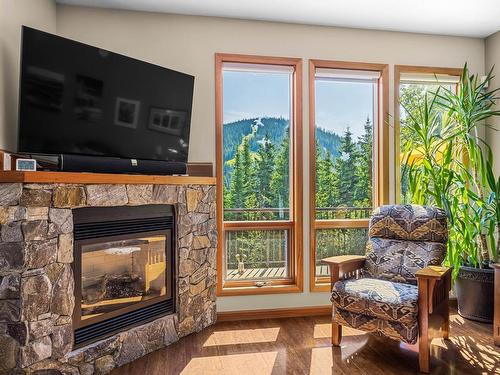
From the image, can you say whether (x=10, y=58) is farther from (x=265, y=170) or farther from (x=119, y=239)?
(x=265, y=170)

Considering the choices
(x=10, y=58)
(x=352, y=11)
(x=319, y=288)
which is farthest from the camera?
(x=319, y=288)

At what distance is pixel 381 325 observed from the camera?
2689 mm

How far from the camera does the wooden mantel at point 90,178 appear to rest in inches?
82.7

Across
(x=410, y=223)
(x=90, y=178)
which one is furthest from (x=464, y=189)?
(x=90, y=178)

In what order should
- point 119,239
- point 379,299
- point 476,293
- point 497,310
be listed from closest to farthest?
point 379,299 < point 119,239 < point 497,310 < point 476,293

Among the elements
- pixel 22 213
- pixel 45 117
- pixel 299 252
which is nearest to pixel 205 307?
pixel 299 252

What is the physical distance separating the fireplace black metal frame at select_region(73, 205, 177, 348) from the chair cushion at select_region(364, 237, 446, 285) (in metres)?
1.66

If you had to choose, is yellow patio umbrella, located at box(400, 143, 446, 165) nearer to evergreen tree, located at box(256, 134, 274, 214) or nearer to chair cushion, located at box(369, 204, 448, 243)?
chair cushion, located at box(369, 204, 448, 243)

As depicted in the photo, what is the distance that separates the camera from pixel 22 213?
2.13 meters

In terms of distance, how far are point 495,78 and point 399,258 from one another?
88.3 inches

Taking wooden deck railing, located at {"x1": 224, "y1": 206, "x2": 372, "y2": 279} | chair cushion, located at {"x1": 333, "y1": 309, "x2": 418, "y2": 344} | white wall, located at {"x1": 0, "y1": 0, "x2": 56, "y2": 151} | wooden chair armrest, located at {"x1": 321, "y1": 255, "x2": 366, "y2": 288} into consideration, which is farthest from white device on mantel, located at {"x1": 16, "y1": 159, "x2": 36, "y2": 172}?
chair cushion, located at {"x1": 333, "y1": 309, "x2": 418, "y2": 344}

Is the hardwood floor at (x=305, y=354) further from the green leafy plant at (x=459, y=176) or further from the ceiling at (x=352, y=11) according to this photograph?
the ceiling at (x=352, y=11)

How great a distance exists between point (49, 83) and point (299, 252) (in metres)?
2.51

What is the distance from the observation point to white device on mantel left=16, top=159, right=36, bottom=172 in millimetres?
2217
